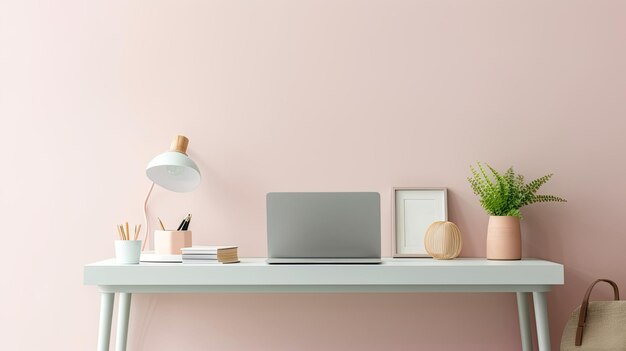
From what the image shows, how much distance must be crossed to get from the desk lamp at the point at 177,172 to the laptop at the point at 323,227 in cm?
45

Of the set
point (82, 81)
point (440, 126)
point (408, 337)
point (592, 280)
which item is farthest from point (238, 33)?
point (592, 280)

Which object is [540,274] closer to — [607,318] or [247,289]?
[607,318]

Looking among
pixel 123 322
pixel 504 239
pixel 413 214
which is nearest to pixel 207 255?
pixel 123 322

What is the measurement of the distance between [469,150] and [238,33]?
1.09 metres

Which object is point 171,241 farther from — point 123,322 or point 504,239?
point 504,239

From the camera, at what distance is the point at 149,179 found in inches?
113

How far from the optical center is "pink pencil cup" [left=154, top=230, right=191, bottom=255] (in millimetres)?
2674

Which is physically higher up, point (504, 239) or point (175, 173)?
point (175, 173)

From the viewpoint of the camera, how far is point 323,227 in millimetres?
2434

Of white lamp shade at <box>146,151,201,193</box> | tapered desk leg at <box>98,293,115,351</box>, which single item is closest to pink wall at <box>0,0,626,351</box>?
white lamp shade at <box>146,151,201,193</box>

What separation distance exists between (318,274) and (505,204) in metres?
0.85

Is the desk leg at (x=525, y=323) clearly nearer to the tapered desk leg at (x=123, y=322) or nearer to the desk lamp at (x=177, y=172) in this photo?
the desk lamp at (x=177, y=172)

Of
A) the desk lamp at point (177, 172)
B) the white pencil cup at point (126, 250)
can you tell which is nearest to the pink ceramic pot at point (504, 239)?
the desk lamp at point (177, 172)

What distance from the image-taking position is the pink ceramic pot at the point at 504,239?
2.68 metres
